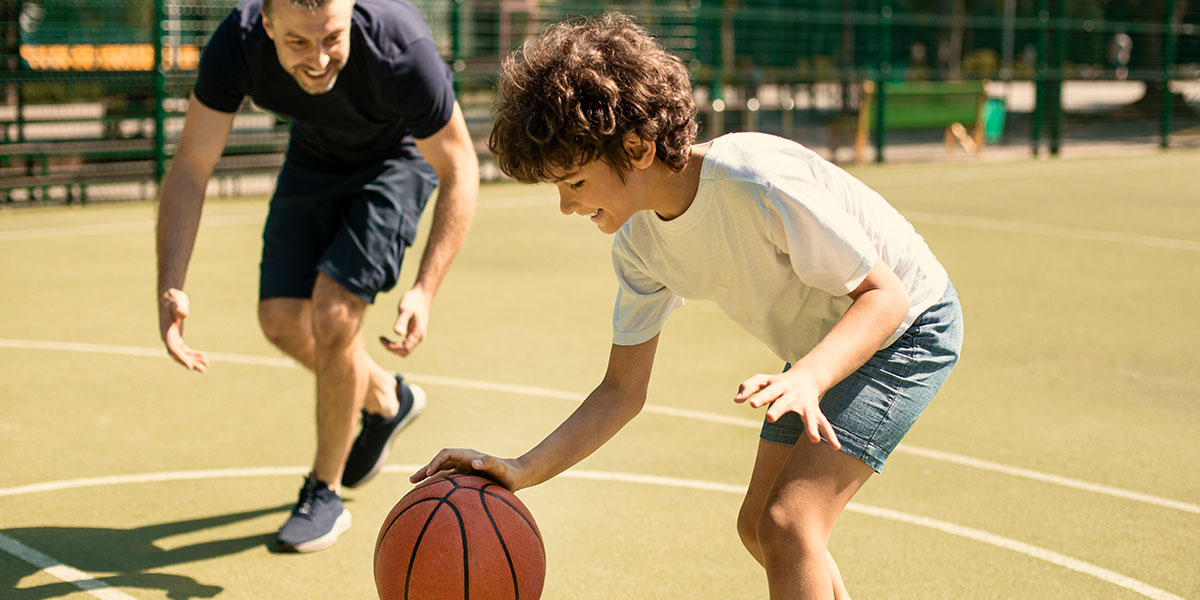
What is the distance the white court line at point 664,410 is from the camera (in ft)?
14.8

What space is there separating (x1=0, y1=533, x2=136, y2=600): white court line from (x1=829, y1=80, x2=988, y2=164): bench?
15.7m

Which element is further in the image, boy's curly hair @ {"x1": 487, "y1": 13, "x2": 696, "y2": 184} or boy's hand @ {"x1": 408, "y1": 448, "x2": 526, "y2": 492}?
boy's hand @ {"x1": 408, "y1": 448, "x2": 526, "y2": 492}

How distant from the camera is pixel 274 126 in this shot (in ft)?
46.6

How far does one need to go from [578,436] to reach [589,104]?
787 millimetres

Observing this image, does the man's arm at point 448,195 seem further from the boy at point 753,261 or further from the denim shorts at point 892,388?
the denim shorts at point 892,388

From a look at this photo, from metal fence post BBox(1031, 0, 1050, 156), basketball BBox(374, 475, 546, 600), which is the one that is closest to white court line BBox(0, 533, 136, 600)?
basketball BBox(374, 475, 546, 600)

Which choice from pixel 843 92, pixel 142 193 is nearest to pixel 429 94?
pixel 142 193

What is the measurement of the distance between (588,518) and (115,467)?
1835 millimetres

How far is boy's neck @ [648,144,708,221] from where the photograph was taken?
2566 millimetres

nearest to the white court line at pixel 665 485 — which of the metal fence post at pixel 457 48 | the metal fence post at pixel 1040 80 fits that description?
the metal fence post at pixel 457 48

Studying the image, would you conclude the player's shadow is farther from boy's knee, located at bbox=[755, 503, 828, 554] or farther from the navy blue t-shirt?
boy's knee, located at bbox=[755, 503, 828, 554]

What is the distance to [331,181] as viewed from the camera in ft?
14.3

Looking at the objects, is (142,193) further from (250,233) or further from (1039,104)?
(1039,104)

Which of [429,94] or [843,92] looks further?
[843,92]
